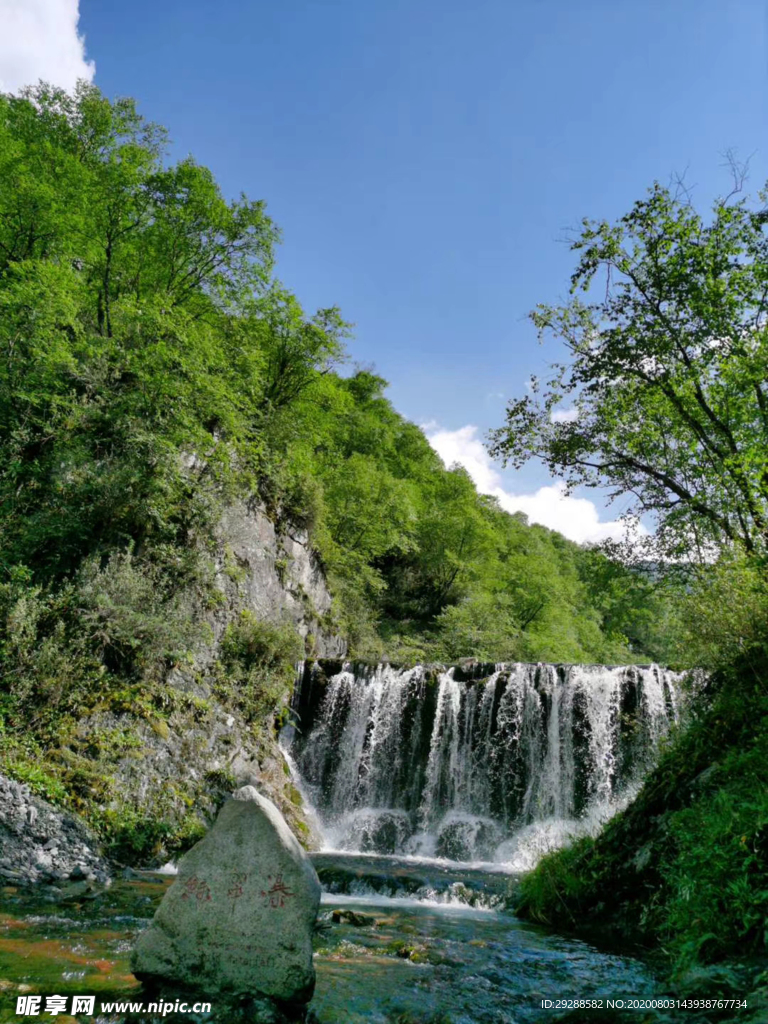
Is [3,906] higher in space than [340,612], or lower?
lower

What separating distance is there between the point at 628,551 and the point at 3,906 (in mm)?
11325

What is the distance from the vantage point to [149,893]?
6875mm

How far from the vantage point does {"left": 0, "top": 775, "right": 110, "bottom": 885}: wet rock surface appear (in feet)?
22.1

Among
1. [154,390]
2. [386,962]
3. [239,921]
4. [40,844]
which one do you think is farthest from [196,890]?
[154,390]

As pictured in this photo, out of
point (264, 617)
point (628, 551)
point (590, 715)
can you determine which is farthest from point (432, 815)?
point (628, 551)

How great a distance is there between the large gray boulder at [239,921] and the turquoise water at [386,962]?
23 cm

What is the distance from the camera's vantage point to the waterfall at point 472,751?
1359cm

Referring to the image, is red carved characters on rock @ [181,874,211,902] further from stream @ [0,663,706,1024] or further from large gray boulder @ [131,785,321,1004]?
stream @ [0,663,706,1024]

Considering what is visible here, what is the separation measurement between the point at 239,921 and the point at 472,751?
12.2 meters

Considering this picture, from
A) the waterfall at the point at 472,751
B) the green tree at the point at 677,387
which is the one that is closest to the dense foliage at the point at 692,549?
the green tree at the point at 677,387

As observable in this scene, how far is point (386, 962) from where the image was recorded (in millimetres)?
5238

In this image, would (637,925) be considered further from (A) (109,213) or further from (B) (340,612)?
(A) (109,213)

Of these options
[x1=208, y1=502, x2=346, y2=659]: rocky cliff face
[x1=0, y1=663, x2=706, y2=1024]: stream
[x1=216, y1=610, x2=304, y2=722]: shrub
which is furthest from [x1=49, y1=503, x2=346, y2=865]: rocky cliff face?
[x1=0, y1=663, x2=706, y2=1024]: stream

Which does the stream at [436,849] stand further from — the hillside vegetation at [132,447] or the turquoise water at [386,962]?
the hillside vegetation at [132,447]
